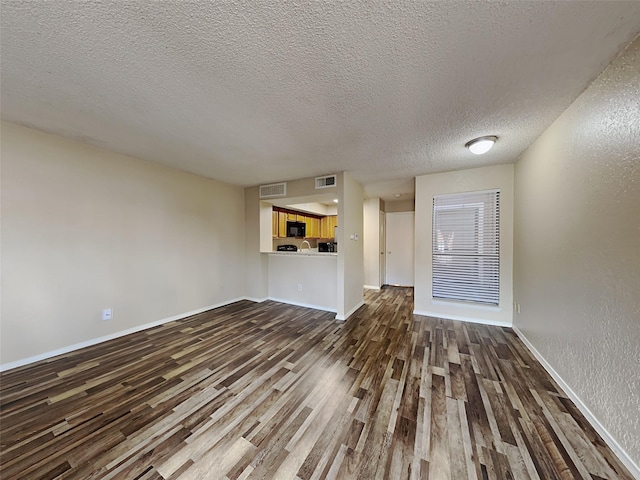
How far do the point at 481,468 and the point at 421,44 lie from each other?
2.57 metres

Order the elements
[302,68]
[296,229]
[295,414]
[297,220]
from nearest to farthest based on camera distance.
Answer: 1. [302,68]
2. [295,414]
3. [296,229]
4. [297,220]

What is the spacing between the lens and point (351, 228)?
406cm

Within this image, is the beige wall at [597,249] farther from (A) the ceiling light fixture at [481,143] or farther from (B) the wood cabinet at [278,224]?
(B) the wood cabinet at [278,224]

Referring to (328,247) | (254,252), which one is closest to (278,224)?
(254,252)

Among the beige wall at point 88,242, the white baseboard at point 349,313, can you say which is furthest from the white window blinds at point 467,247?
the beige wall at point 88,242

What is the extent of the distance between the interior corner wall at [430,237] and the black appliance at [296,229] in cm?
313

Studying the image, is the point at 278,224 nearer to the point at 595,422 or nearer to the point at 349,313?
the point at 349,313

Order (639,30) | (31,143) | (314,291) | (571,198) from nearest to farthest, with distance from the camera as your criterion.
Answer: (639,30) < (571,198) < (31,143) < (314,291)

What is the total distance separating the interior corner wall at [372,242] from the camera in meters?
6.03

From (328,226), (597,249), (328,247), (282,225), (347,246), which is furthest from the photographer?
(328,226)

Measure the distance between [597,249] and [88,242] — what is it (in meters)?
5.15

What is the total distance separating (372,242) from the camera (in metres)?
6.09

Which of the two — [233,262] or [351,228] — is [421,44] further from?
[233,262]

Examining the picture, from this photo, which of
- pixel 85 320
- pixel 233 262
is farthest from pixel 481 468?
pixel 233 262
